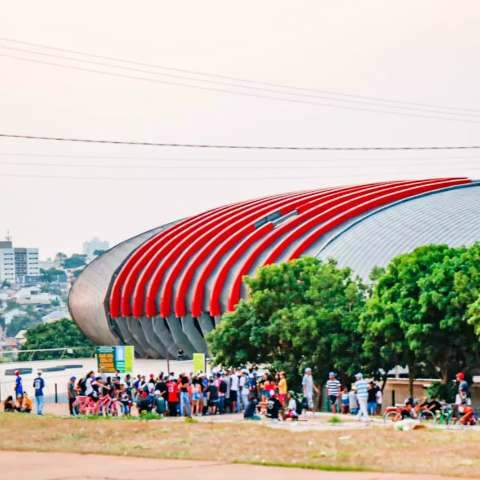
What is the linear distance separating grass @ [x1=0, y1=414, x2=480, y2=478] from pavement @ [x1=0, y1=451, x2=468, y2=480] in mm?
516

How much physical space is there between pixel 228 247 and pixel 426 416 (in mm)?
36898

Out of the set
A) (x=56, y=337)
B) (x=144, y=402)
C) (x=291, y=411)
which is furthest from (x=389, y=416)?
(x=56, y=337)

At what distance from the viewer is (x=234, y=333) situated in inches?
1896

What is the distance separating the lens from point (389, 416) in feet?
119

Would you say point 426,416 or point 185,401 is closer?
point 426,416

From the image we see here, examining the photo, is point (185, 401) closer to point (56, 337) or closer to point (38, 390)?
point (38, 390)

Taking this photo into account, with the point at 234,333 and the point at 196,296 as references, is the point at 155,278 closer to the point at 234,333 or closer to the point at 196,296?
the point at 196,296

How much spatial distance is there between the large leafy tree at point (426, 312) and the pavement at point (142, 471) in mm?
17740

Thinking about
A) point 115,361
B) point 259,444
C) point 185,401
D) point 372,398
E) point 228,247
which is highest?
point 228,247

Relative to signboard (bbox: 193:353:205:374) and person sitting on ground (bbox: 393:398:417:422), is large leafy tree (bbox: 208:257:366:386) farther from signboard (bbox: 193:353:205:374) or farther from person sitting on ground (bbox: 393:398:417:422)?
person sitting on ground (bbox: 393:398:417:422)

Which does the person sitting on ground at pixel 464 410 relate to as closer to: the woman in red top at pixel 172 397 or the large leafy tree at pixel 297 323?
A: the woman in red top at pixel 172 397

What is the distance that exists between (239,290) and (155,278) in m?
7.83

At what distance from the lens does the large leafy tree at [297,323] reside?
45094 mm

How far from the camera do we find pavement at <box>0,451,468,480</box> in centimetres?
2220
